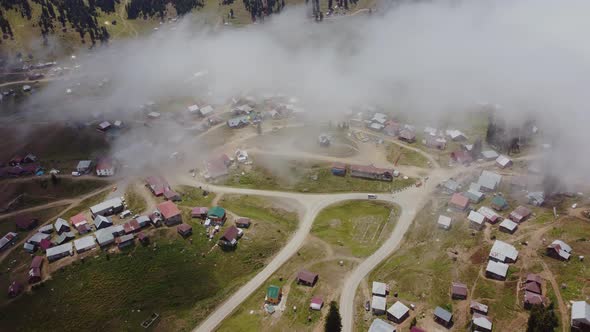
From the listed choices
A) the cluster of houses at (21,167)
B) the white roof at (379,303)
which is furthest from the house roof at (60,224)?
the white roof at (379,303)

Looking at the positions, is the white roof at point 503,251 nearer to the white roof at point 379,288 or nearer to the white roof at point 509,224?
the white roof at point 509,224

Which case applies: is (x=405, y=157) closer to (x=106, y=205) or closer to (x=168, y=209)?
(x=168, y=209)

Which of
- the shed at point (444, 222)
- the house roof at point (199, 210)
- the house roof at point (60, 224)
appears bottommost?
the shed at point (444, 222)

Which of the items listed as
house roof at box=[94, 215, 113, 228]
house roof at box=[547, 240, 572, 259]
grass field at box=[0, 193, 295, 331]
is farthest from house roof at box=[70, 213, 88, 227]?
house roof at box=[547, 240, 572, 259]

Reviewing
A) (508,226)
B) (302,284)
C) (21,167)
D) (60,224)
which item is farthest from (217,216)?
(21,167)

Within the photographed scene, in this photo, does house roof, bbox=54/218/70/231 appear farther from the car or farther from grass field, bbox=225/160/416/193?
grass field, bbox=225/160/416/193
